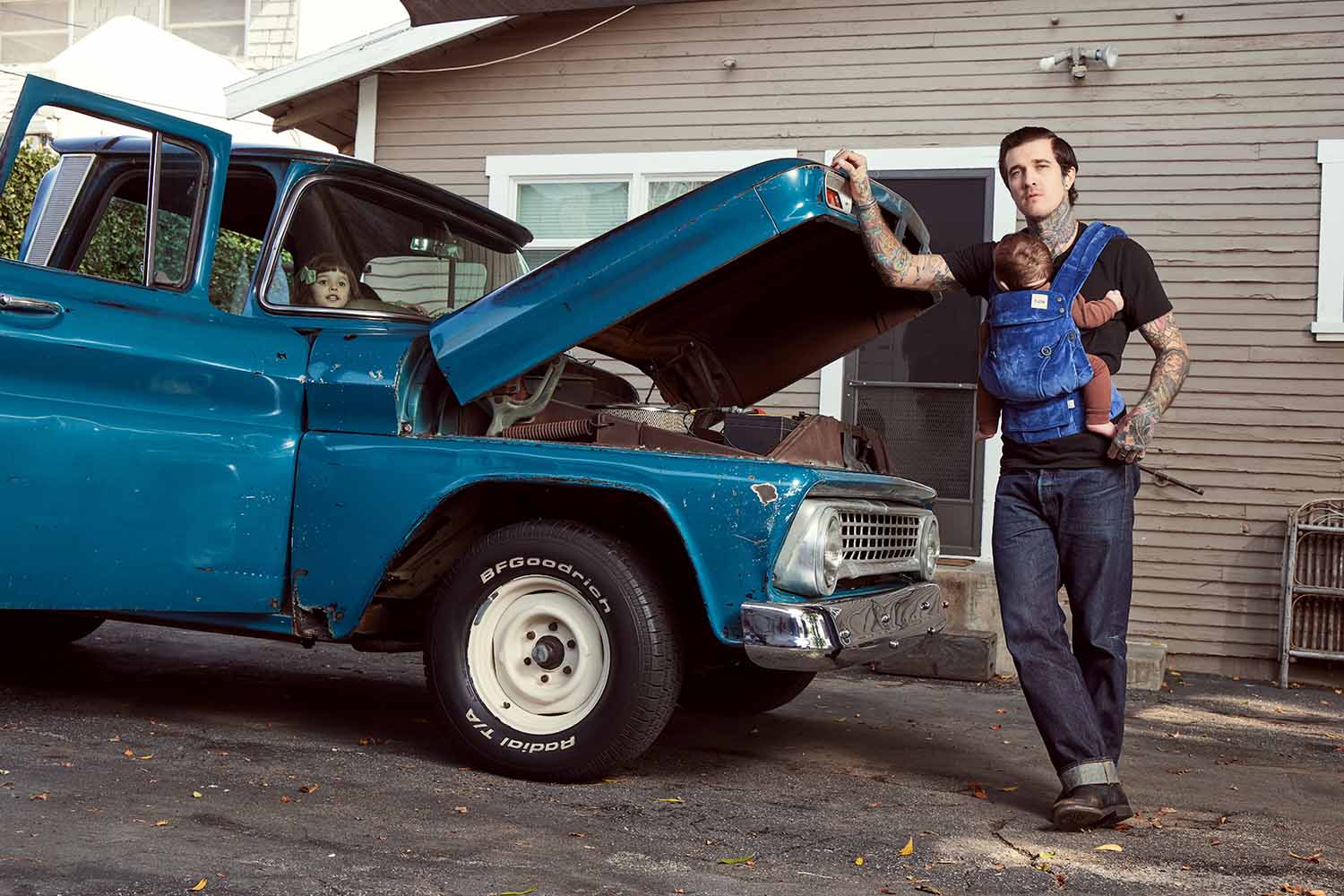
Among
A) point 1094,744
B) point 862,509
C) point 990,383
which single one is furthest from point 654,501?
point 1094,744

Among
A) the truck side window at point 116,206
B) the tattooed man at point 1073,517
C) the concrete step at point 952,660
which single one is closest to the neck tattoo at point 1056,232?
the tattooed man at point 1073,517

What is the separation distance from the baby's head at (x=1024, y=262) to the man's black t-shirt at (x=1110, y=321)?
0.34 feet

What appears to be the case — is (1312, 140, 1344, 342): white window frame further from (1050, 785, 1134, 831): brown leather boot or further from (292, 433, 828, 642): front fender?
(1050, 785, 1134, 831): brown leather boot

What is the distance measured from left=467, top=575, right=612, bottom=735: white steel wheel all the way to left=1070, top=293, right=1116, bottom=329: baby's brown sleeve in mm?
1724

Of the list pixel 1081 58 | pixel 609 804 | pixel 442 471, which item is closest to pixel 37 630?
pixel 442 471

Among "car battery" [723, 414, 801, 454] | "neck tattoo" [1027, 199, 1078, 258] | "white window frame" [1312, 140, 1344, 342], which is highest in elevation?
"white window frame" [1312, 140, 1344, 342]

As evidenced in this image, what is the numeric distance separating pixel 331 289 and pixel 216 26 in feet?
57.5

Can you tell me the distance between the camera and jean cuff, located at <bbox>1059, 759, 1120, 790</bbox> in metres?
3.97

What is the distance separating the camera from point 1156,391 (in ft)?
13.4

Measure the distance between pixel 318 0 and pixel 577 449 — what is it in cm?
1821

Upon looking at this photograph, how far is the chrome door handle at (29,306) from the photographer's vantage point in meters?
4.20

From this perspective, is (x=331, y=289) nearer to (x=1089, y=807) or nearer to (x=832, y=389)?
(x=1089, y=807)

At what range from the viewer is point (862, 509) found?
4.32 m

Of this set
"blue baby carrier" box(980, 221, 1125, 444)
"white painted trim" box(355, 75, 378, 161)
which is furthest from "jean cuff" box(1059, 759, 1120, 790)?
"white painted trim" box(355, 75, 378, 161)
